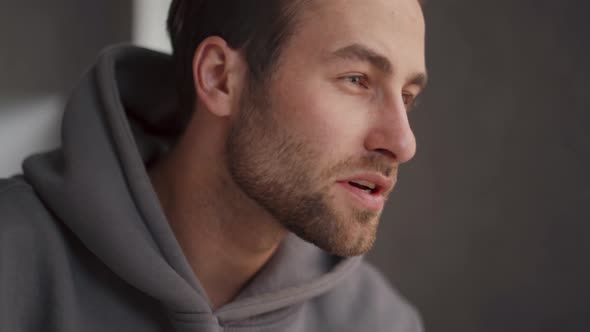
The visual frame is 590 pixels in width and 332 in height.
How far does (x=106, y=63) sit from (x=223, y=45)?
21 centimetres

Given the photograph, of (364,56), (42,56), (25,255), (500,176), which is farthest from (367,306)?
(42,56)

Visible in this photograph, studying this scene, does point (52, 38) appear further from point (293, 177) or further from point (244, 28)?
point (293, 177)

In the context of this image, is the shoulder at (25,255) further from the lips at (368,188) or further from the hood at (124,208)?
the lips at (368,188)

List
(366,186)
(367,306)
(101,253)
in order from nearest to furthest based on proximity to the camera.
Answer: (101,253), (366,186), (367,306)

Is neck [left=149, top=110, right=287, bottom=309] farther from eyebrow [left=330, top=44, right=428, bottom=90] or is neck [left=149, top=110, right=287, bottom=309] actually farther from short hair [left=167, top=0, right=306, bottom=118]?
eyebrow [left=330, top=44, right=428, bottom=90]

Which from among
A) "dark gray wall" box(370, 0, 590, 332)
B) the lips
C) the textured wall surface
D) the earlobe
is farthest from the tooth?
the textured wall surface

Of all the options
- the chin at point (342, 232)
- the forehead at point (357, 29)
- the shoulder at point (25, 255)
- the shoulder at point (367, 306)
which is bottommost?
the shoulder at point (367, 306)

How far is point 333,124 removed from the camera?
2.95 ft

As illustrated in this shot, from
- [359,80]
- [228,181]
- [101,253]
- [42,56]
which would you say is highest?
[359,80]

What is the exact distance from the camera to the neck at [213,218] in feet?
3.30

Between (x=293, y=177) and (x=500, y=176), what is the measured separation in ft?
1.97

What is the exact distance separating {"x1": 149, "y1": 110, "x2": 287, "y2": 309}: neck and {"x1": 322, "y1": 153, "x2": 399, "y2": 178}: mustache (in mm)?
171

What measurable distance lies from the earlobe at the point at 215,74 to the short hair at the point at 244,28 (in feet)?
0.07

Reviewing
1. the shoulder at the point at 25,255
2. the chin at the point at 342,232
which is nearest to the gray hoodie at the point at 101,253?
the shoulder at the point at 25,255
